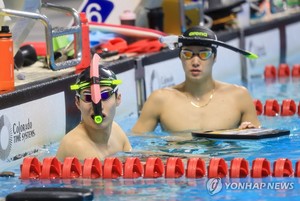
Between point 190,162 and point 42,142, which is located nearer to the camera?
point 190,162

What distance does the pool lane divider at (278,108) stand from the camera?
8648 mm

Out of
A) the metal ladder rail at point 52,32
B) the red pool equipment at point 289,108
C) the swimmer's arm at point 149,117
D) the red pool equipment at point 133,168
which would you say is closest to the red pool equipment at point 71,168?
the red pool equipment at point 133,168

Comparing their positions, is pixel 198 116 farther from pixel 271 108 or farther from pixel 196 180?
pixel 196 180

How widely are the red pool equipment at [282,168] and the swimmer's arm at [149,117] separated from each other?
6.06 feet

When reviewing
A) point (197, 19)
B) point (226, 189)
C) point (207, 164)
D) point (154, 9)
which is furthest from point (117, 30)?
point (226, 189)

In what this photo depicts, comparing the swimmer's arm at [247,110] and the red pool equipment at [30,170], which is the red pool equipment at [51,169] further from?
the swimmer's arm at [247,110]

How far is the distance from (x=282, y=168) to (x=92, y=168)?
1089mm

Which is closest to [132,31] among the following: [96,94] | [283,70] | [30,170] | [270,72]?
[270,72]

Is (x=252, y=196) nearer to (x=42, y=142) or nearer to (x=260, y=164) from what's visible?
(x=260, y=164)

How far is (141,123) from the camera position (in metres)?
7.75

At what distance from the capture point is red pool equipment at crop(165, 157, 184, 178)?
19.9ft

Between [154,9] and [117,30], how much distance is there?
3.25ft

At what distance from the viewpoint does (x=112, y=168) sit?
6121 mm

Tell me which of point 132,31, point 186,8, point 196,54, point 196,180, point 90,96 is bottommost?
point 196,180
